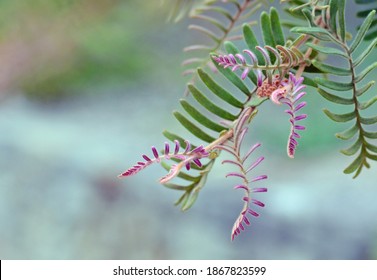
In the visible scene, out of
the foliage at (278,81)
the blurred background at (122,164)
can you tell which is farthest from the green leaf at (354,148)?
the blurred background at (122,164)

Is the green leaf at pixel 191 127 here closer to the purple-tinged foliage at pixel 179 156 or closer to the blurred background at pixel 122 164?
the purple-tinged foliage at pixel 179 156

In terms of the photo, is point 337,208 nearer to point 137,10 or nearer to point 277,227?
point 277,227

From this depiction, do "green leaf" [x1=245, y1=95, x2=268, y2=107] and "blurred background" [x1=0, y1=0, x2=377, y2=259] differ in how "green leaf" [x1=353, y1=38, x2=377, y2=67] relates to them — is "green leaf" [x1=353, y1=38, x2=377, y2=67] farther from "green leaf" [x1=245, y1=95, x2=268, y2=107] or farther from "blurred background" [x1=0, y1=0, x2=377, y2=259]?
"blurred background" [x1=0, y1=0, x2=377, y2=259]

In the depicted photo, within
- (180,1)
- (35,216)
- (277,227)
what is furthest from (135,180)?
(180,1)

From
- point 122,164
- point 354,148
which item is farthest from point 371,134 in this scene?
point 122,164

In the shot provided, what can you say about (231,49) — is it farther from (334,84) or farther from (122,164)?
(122,164)

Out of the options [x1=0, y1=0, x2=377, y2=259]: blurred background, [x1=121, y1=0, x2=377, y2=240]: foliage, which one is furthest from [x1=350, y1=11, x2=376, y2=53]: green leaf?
[x1=0, y1=0, x2=377, y2=259]: blurred background
